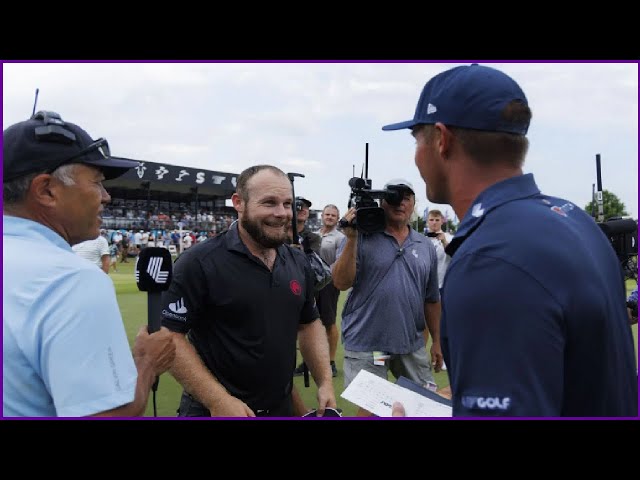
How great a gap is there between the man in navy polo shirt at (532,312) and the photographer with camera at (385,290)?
9.38 ft

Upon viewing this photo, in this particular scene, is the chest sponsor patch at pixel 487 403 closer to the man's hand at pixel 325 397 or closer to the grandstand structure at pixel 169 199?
the man's hand at pixel 325 397

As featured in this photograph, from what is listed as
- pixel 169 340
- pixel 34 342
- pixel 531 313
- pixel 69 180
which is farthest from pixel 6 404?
pixel 531 313

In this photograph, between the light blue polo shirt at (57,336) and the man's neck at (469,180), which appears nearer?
the light blue polo shirt at (57,336)

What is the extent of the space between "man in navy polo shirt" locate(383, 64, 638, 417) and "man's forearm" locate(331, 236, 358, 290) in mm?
2815

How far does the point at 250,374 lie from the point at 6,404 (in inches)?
61.0

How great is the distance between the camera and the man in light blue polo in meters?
1.43

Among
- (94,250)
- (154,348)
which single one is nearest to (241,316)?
(154,348)

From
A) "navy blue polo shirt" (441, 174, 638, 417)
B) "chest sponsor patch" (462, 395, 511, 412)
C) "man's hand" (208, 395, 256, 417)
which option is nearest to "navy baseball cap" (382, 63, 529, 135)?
"navy blue polo shirt" (441, 174, 638, 417)

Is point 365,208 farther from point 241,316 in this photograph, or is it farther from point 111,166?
point 111,166

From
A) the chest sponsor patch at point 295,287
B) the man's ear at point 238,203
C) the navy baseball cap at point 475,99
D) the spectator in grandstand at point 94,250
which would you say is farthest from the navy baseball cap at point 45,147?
the spectator in grandstand at point 94,250

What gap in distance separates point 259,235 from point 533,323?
6.97ft

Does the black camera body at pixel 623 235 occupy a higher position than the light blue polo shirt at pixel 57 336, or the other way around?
the black camera body at pixel 623 235

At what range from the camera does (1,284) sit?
1.46 meters

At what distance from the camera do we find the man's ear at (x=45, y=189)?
5.67 feet
